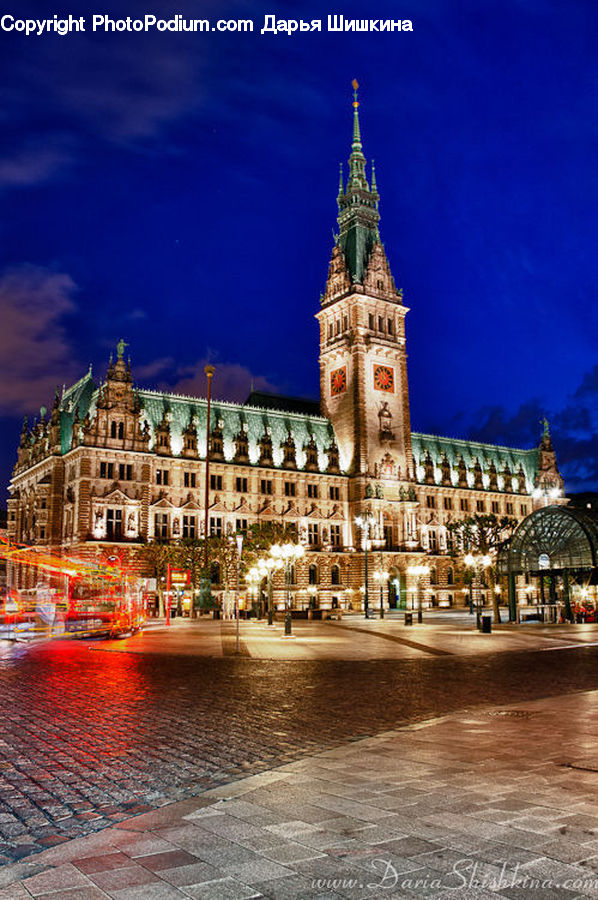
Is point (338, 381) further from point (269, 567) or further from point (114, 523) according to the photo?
point (269, 567)

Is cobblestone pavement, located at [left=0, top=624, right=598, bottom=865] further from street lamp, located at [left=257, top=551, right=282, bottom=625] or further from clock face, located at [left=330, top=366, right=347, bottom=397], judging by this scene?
clock face, located at [left=330, top=366, right=347, bottom=397]

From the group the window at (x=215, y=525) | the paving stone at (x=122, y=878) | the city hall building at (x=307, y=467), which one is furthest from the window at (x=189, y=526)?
the paving stone at (x=122, y=878)

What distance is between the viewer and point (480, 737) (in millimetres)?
11242

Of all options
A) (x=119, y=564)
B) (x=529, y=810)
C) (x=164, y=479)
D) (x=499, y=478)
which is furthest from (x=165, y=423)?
(x=529, y=810)

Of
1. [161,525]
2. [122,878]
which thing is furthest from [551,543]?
[161,525]

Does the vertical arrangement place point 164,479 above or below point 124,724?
above

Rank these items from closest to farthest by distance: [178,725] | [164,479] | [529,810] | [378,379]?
[529,810] < [178,725] < [164,479] < [378,379]

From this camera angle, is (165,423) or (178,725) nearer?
(178,725)

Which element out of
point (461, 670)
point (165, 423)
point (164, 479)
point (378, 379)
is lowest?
point (461, 670)

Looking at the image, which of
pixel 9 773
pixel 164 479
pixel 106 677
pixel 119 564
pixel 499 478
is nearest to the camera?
pixel 9 773

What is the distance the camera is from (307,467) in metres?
94.4

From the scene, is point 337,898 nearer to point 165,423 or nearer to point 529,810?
point 529,810

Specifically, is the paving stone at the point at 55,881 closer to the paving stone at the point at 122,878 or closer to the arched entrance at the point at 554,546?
the paving stone at the point at 122,878

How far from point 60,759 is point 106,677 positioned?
10.1 m
